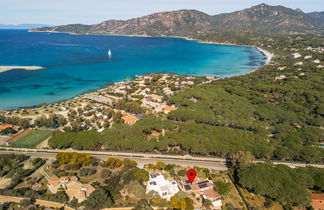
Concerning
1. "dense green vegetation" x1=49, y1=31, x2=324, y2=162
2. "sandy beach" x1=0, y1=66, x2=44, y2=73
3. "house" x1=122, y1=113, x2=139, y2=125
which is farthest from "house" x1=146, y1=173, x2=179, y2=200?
"sandy beach" x1=0, y1=66, x2=44, y2=73

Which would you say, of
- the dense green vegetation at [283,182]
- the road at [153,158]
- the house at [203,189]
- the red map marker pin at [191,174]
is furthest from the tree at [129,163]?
the dense green vegetation at [283,182]

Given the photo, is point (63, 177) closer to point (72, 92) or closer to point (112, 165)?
point (112, 165)

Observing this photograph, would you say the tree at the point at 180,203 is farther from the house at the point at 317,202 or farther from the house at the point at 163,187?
the house at the point at 317,202

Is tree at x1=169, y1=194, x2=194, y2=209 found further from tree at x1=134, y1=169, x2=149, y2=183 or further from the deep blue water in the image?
the deep blue water

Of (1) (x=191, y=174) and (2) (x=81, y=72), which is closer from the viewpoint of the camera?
(1) (x=191, y=174)

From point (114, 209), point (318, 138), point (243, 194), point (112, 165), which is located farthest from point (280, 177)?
point (112, 165)

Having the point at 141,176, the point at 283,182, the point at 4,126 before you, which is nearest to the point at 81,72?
the point at 4,126

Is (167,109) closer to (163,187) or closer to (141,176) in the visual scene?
(141,176)
